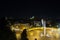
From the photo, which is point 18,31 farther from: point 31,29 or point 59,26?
point 59,26

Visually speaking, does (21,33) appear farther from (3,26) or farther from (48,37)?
(48,37)

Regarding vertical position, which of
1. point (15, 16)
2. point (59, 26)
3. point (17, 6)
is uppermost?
point (17, 6)

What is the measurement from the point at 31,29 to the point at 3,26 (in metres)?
0.35

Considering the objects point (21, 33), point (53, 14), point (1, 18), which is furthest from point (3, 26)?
point (53, 14)

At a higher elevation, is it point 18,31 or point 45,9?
point 45,9

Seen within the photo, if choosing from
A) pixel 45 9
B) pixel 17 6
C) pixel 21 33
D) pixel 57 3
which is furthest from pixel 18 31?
pixel 57 3

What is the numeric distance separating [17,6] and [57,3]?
506mm

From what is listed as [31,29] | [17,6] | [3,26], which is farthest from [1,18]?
[31,29]

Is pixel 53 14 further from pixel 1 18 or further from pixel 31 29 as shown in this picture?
pixel 1 18

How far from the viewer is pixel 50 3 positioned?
1.78m

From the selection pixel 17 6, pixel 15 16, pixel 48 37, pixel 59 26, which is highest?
pixel 17 6

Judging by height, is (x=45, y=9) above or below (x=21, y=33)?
above

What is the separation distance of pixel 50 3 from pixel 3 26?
2.16 feet

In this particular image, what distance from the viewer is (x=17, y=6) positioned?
5.74 feet
